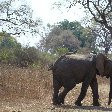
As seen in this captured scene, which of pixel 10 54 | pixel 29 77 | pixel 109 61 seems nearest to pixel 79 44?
pixel 10 54

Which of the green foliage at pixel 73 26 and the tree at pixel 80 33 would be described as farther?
the green foliage at pixel 73 26

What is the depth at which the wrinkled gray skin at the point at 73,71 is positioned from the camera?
14062 millimetres

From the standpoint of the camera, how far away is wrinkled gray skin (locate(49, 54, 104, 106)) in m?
14.1

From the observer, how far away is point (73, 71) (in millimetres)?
14102

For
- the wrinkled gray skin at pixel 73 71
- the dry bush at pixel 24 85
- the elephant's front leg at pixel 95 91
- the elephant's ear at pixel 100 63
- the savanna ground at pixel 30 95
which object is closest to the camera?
the savanna ground at pixel 30 95

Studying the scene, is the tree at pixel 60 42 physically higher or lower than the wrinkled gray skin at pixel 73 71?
higher

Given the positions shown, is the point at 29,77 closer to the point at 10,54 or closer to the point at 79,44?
the point at 10,54

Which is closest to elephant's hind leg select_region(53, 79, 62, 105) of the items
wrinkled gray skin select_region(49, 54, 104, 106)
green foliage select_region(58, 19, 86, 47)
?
wrinkled gray skin select_region(49, 54, 104, 106)

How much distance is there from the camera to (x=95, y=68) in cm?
1438

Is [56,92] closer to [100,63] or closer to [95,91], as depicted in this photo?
[95,91]

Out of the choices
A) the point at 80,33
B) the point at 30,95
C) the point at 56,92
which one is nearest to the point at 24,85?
the point at 30,95

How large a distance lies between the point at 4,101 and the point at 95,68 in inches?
143

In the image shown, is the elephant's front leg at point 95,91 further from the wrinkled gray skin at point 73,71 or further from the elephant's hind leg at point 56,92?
the elephant's hind leg at point 56,92

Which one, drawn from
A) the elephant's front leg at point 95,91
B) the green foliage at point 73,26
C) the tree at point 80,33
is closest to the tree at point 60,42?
the tree at point 80,33
